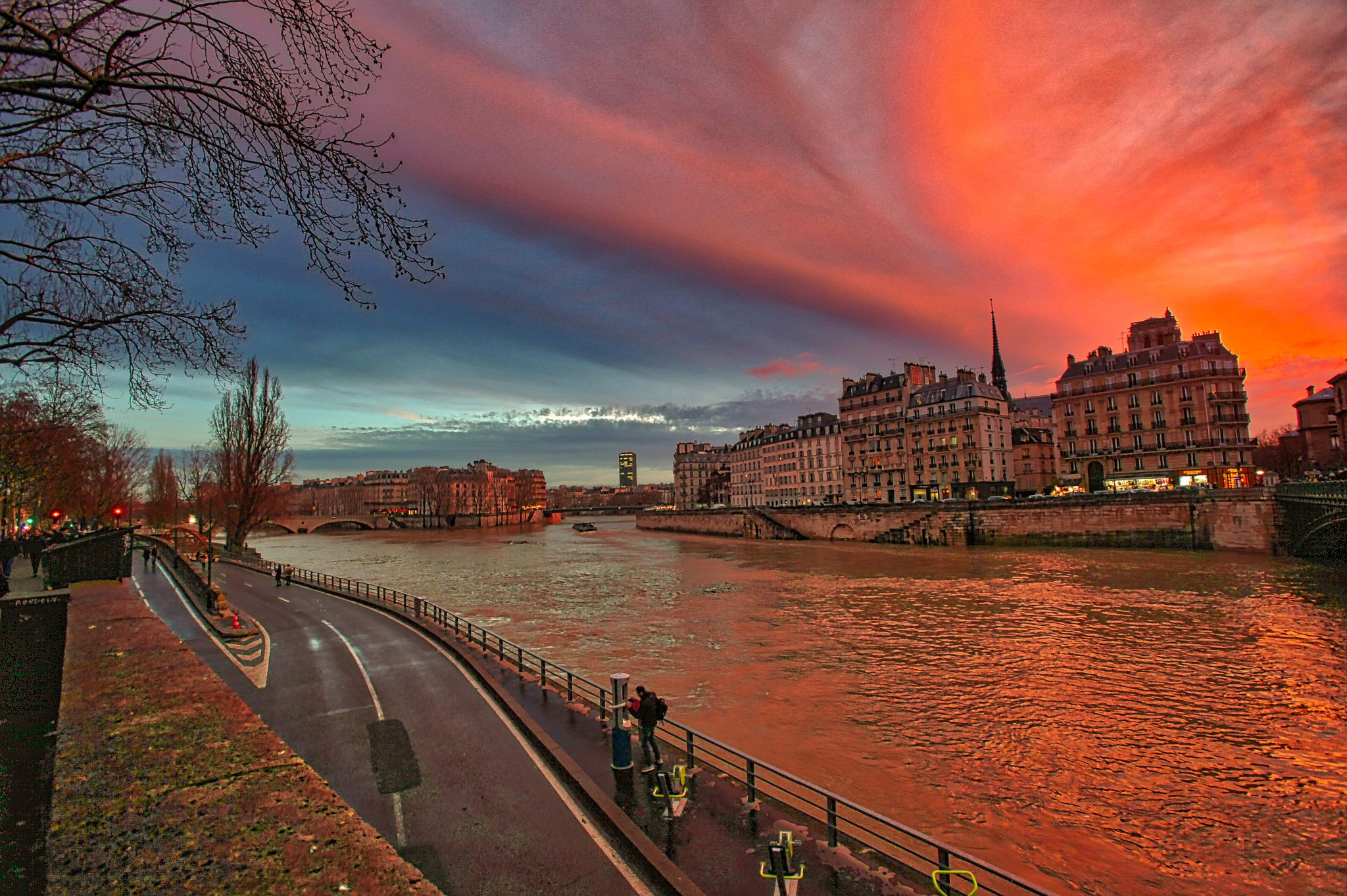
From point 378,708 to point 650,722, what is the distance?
7581 millimetres

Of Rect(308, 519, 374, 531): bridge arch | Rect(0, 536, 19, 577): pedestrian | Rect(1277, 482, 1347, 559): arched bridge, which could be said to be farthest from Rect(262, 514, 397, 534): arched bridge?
Rect(1277, 482, 1347, 559): arched bridge

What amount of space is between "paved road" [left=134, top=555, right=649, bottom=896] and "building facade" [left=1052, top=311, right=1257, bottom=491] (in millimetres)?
68092

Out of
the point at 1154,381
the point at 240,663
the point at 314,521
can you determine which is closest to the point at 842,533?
the point at 1154,381

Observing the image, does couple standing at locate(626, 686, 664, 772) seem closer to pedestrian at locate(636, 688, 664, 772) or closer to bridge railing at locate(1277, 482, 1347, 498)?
pedestrian at locate(636, 688, 664, 772)

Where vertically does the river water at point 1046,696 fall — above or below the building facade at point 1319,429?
below

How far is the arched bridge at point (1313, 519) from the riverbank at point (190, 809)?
45.2m

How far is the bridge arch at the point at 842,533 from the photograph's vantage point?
244ft

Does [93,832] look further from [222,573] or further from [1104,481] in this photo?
[1104,481]

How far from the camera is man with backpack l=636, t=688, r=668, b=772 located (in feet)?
30.7

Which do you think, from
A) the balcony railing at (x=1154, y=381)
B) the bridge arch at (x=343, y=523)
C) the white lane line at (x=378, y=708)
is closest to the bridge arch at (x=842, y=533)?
the balcony railing at (x=1154, y=381)

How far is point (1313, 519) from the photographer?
3662 centimetres

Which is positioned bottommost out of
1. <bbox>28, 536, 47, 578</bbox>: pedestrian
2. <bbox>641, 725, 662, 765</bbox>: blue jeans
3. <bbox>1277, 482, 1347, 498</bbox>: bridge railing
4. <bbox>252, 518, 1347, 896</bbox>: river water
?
<bbox>252, 518, 1347, 896</bbox>: river water

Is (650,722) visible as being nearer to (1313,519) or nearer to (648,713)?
(648,713)

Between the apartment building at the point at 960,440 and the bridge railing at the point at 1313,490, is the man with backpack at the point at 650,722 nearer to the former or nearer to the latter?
the bridge railing at the point at 1313,490
